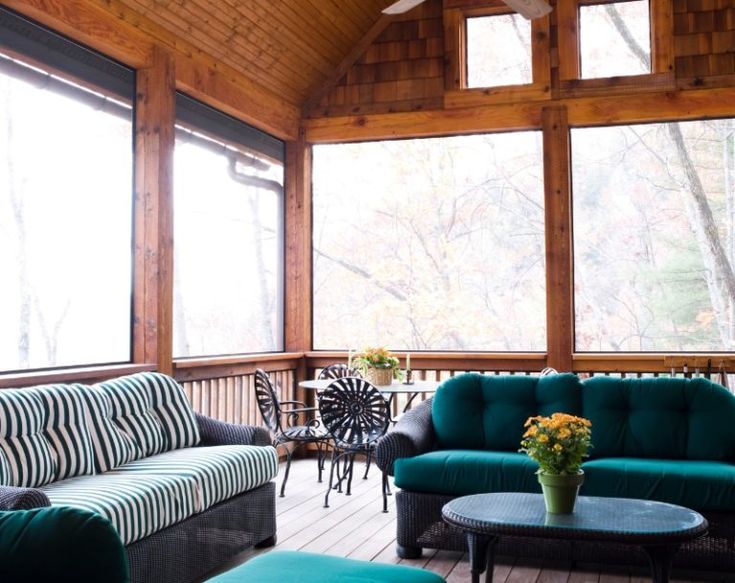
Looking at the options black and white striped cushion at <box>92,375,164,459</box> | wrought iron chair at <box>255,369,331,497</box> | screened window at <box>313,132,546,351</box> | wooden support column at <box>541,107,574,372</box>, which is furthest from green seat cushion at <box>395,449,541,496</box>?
screened window at <box>313,132,546,351</box>

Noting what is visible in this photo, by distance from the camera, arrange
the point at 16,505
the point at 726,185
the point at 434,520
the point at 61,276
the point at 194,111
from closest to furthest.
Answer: the point at 16,505 < the point at 434,520 < the point at 61,276 < the point at 194,111 < the point at 726,185

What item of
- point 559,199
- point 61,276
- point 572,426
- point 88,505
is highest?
point 559,199

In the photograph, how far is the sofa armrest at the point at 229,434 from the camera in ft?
16.1

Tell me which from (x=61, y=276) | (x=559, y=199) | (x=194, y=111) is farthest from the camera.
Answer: (x=559, y=199)

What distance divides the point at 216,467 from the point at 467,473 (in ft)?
4.23

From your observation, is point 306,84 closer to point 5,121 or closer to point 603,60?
point 603,60

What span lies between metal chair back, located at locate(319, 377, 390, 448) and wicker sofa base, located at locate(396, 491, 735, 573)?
1.21m

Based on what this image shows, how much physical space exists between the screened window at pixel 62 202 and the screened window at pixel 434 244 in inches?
172

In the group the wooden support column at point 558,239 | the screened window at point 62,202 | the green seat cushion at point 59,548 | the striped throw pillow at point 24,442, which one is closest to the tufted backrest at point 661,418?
the wooden support column at point 558,239

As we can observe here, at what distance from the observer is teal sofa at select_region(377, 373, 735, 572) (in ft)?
13.4

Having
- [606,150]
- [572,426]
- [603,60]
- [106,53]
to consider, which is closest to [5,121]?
[106,53]

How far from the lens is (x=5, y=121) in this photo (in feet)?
16.3

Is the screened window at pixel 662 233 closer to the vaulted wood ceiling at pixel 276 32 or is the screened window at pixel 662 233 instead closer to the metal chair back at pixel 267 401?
the vaulted wood ceiling at pixel 276 32

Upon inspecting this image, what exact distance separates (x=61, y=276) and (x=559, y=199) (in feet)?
14.0
